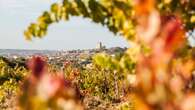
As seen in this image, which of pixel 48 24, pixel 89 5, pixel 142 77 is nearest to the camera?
pixel 142 77

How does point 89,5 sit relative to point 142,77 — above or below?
above

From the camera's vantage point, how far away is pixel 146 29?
151 centimetres

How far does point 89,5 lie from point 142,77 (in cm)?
200

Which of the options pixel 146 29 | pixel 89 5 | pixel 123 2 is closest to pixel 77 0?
pixel 89 5

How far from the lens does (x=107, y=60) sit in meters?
3.45

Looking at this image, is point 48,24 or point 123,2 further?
point 48,24

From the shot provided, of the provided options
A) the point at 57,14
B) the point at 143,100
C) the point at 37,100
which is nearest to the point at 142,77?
the point at 143,100

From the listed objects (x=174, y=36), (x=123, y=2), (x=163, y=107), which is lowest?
(x=163, y=107)

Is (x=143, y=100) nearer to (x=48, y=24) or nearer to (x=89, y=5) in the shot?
(x=89, y=5)

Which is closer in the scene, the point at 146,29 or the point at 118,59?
the point at 146,29

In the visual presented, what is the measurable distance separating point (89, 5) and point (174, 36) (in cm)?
194

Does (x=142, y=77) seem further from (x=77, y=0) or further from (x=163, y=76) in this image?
(x=77, y=0)

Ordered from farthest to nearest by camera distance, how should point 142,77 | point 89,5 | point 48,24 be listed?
Answer: point 48,24, point 89,5, point 142,77

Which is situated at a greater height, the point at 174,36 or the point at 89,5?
the point at 89,5
